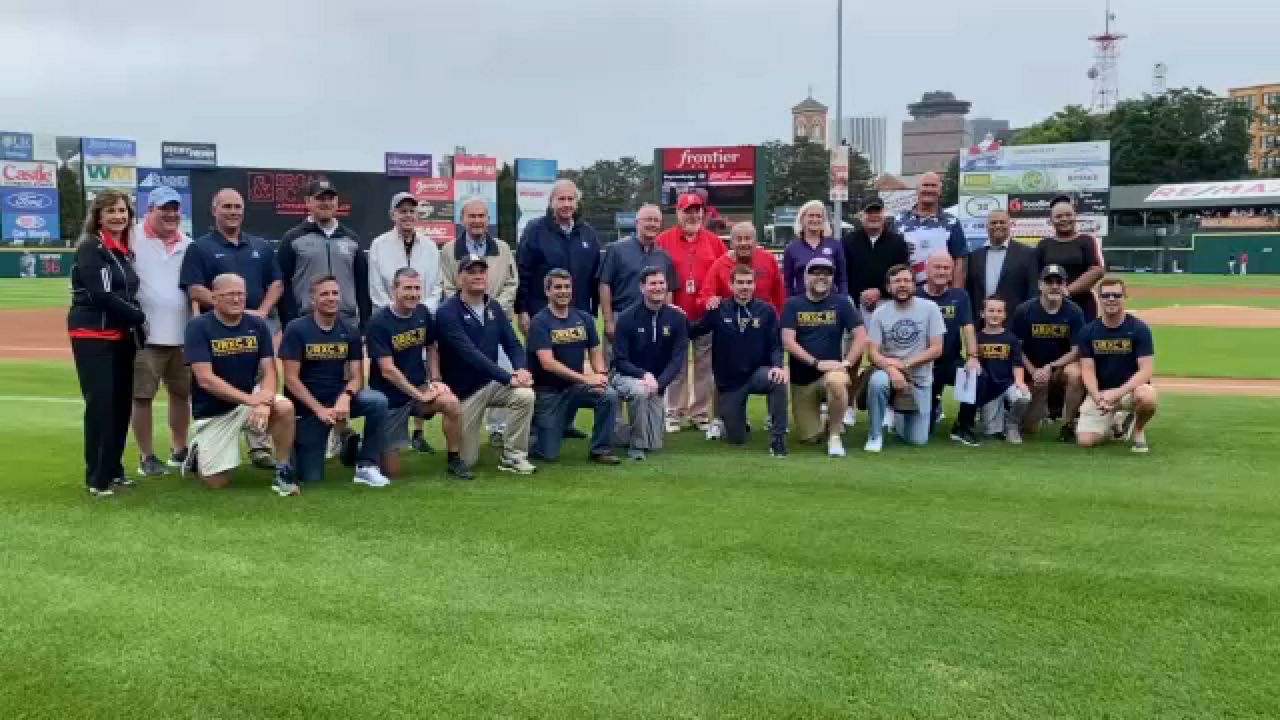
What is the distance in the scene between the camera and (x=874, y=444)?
769cm

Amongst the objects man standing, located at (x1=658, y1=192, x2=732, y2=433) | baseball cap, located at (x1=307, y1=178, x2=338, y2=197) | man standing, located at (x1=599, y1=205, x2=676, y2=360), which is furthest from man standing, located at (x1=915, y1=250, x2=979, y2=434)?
baseball cap, located at (x1=307, y1=178, x2=338, y2=197)

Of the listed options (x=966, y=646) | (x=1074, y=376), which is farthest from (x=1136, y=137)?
(x=966, y=646)

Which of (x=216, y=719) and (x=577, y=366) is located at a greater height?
(x=577, y=366)

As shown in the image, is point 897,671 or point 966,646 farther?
point 966,646

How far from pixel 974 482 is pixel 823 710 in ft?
11.8

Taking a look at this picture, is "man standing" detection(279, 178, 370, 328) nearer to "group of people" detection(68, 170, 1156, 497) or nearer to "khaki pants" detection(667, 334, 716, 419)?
"group of people" detection(68, 170, 1156, 497)

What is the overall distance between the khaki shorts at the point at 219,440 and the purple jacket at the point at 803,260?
444 cm

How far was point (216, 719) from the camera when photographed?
3.17 metres

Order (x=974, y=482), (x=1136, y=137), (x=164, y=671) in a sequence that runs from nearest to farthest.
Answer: (x=164, y=671) → (x=974, y=482) → (x=1136, y=137)

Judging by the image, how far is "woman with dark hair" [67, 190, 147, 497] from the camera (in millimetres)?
5984

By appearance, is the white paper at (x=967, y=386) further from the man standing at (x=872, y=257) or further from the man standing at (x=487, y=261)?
the man standing at (x=487, y=261)

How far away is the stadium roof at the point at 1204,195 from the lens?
203 ft

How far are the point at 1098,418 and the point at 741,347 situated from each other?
274cm

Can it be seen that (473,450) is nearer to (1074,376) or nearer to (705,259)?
(705,259)
